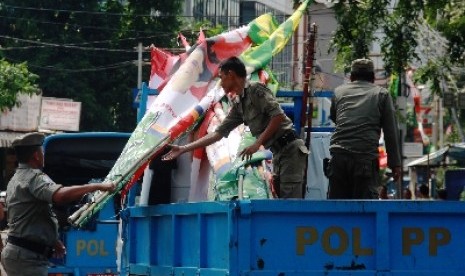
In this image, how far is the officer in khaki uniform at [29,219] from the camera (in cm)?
1027

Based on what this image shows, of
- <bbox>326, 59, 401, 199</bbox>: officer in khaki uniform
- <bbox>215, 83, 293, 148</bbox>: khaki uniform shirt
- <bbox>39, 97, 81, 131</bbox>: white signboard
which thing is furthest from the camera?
<bbox>39, 97, 81, 131</bbox>: white signboard

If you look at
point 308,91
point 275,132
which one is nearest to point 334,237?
point 275,132

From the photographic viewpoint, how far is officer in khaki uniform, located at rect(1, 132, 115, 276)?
1027cm

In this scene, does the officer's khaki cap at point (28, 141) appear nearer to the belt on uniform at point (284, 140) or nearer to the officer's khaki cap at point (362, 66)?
the belt on uniform at point (284, 140)

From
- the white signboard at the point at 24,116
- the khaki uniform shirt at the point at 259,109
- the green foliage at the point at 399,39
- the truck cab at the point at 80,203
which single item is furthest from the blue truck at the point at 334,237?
the white signboard at the point at 24,116

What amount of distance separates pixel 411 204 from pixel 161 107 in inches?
137

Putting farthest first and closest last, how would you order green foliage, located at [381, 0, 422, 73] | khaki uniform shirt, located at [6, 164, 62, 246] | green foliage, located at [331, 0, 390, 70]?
green foliage, located at [381, 0, 422, 73] < green foliage, located at [331, 0, 390, 70] < khaki uniform shirt, located at [6, 164, 62, 246]

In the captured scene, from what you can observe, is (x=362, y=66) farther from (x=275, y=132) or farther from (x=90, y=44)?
(x=90, y=44)

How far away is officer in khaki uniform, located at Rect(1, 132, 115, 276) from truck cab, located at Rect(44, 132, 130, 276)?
13.8 ft

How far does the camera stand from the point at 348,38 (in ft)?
59.7

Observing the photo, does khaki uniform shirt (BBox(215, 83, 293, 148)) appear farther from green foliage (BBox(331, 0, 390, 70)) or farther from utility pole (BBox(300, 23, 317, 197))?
green foliage (BBox(331, 0, 390, 70))

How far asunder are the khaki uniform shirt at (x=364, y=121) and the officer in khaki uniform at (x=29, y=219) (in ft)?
7.39

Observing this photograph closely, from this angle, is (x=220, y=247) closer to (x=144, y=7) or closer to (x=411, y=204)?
(x=411, y=204)

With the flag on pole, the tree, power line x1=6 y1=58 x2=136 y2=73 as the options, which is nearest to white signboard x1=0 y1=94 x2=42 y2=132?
power line x1=6 y1=58 x2=136 y2=73
